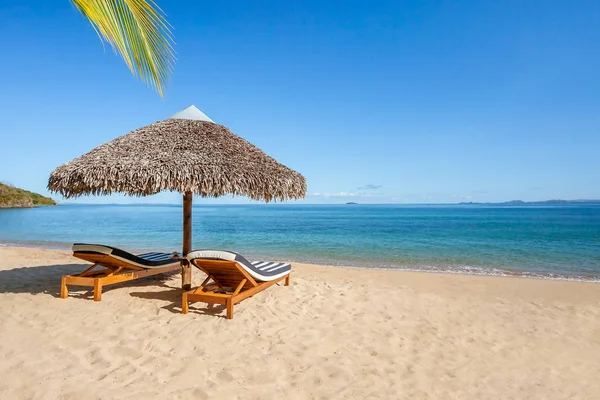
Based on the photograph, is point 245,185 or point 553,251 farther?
point 553,251

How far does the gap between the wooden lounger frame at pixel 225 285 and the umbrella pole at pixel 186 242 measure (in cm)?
53

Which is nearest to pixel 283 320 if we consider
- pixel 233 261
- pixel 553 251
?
pixel 233 261

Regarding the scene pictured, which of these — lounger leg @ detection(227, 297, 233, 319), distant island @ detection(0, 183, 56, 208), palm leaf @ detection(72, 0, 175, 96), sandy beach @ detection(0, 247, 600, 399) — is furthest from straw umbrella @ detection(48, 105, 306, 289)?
distant island @ detection(0, 183, 56, 208)

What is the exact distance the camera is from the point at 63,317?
428cm

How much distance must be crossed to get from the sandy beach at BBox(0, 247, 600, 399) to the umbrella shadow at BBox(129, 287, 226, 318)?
0.02 m

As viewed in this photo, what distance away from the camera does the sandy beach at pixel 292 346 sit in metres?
2.98

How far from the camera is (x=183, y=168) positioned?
4.62m

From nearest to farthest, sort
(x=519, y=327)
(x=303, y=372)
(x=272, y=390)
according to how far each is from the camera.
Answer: (x=272, y=390), (x=303, y=372), (x=519, y=327)

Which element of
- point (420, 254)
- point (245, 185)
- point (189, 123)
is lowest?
point (420, 254)

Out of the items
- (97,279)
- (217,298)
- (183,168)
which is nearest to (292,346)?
(217,298)

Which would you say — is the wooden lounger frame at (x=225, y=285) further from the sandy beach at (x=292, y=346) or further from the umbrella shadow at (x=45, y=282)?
the umbrella shadow at (x=45, y=282)

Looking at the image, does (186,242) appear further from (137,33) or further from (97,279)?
(137,33)

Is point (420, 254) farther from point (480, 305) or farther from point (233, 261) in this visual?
point (233, 261)

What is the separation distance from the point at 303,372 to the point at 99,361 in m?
1.79
